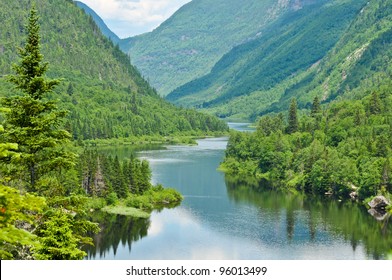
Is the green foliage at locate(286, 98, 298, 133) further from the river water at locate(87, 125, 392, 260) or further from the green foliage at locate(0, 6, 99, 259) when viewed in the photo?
the green foliage at locate(0, 6, 99, 259)

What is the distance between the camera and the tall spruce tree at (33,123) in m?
30.0

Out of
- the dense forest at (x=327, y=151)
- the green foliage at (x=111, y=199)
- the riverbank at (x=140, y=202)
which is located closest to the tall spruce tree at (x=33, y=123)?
the riverbank at (x=140, y=202)

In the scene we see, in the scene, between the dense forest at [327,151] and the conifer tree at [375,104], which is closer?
the dense forest at [327,151]

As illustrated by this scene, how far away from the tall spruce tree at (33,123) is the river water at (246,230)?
43534 millimetres

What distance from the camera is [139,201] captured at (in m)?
106

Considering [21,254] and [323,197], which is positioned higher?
[21,254]

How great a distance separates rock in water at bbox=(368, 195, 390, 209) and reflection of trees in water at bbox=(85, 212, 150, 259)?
126ft

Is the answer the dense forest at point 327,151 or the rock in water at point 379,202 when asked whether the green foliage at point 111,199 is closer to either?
the dense forest at point 327,151

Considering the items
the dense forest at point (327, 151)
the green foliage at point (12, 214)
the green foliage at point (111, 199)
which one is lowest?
the green foliage at point (111, 199)

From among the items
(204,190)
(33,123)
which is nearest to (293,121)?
(204,190)

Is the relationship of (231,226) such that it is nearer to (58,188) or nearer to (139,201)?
(139,201)

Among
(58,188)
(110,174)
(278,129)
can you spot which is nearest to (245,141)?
(278,129)

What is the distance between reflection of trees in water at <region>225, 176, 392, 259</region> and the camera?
8356cm

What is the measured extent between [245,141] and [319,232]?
3323 inches
